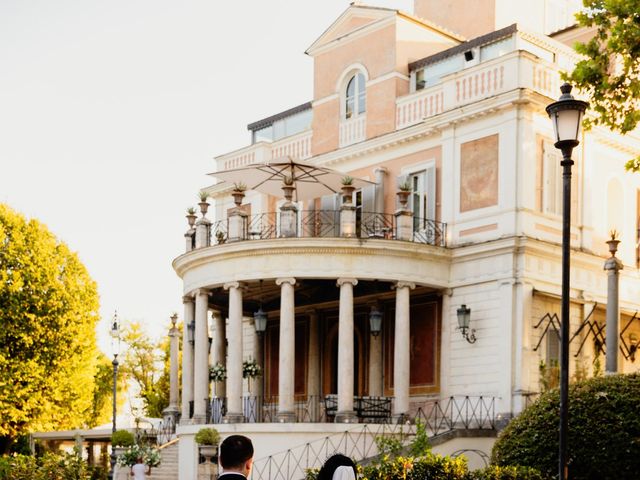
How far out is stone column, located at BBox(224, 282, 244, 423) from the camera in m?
28.3

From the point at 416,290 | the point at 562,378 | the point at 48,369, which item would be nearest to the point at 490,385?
the point at 416,290

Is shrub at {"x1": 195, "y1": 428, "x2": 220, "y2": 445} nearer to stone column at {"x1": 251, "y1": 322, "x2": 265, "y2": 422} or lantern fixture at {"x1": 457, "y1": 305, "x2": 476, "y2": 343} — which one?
stone column at {"x1": 251, "y1": 322, "x2": 265, "y2": 422}

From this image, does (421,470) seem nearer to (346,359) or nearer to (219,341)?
(346,359)

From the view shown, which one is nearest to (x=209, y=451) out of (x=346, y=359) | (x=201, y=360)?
(x=201, y=360)

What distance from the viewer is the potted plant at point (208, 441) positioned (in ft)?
91.2

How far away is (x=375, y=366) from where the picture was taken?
30656 millimetres

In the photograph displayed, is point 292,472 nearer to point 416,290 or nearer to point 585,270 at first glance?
point 416,290

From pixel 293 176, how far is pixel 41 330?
56.9 feet

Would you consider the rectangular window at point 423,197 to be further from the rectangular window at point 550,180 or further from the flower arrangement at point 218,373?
the flower arrangement at point 218,373

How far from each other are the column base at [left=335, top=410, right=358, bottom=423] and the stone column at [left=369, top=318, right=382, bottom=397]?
3.35 m

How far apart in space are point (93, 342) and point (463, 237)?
20477 millimetres

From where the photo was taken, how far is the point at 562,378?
1298cm

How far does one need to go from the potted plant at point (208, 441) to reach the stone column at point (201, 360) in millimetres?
1417

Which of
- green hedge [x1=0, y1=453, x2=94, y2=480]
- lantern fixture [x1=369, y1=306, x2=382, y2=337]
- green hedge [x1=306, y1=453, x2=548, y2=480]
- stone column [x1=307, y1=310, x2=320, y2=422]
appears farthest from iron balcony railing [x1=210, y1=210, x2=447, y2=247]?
green hedge [x1=306, y1=453, x2=548, y2=480]
